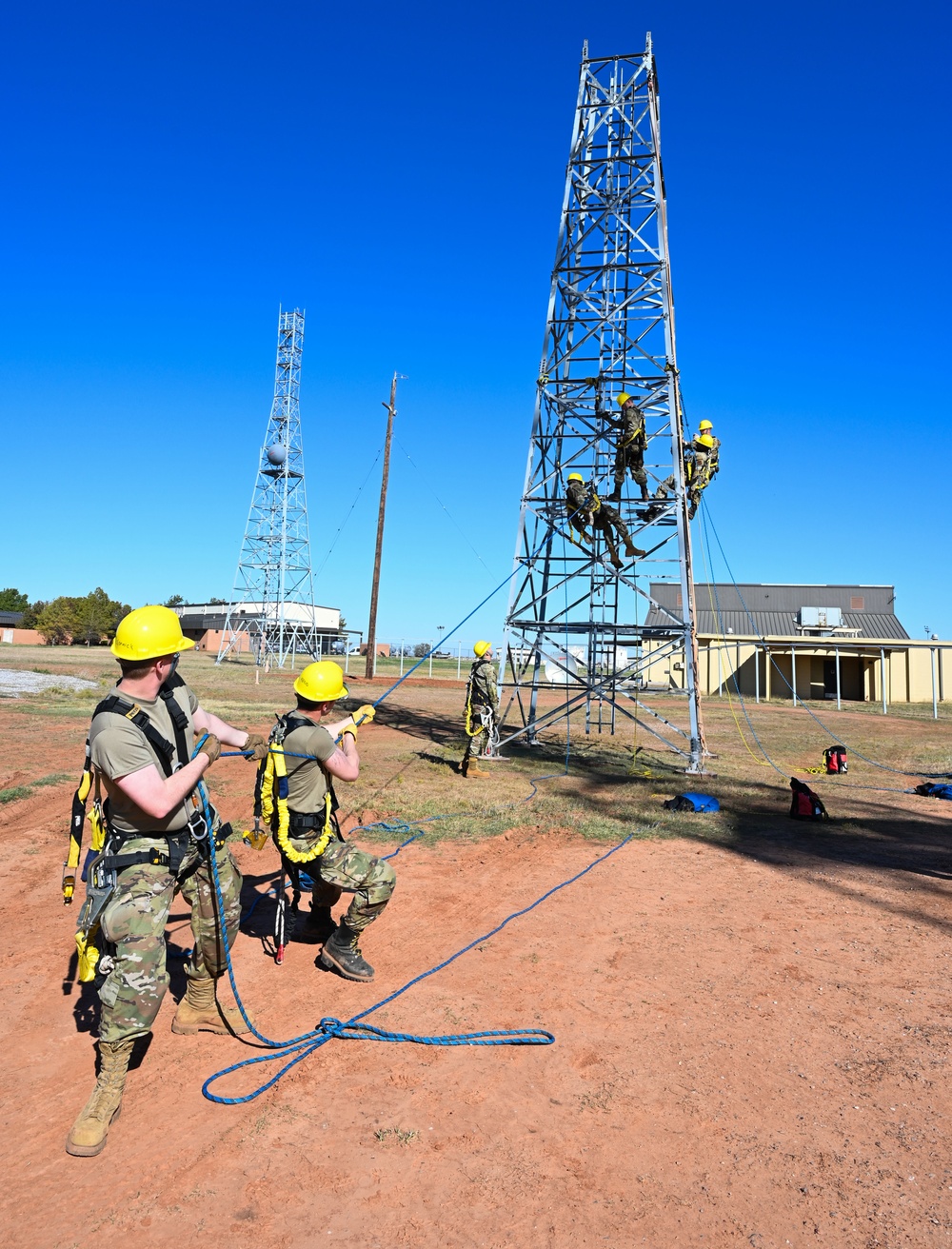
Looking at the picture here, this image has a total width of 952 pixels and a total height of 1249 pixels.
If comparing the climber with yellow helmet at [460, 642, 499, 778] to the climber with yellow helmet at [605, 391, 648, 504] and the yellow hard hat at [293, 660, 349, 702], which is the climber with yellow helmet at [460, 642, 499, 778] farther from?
the yellow hard hat at [293, 660, 349, 702]

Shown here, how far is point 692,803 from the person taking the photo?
1044 centimetres

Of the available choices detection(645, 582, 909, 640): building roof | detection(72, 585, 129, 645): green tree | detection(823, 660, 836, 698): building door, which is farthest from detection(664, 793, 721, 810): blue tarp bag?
detection(72, 585, 129, 645): green tree

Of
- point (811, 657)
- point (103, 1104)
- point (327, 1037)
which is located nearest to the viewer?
point (103, 1104)

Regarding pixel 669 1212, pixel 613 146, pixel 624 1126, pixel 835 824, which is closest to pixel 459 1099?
pixel 624 1126

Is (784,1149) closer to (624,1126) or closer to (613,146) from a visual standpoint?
(624,1126)

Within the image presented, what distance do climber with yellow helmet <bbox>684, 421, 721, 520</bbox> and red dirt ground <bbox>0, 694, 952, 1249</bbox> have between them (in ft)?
28.7

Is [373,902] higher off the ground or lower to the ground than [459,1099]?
higher

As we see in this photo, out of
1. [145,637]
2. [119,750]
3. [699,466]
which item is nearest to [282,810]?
[119,750]

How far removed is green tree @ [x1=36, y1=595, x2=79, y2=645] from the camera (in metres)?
76.9

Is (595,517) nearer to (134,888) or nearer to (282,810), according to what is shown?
(282,810)

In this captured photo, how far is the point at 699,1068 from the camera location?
4.05 meters

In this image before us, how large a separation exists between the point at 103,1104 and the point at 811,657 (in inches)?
1606

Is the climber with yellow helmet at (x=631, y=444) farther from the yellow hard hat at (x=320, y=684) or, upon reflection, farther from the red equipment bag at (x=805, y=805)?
the yellow hard hat at (x=320, y=684)

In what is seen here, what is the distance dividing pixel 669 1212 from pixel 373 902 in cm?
245
